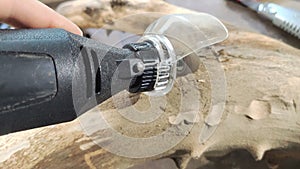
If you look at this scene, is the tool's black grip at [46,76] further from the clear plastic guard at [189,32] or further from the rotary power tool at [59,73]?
the clear plastic guard at [189,32]

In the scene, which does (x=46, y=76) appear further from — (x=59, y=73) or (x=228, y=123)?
(x=228, y=123)

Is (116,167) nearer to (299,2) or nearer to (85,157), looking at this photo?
(85,157)

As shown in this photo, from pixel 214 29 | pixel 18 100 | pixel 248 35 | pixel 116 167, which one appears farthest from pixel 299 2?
pixel 18 100

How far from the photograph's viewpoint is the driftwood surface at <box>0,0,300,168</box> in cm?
65

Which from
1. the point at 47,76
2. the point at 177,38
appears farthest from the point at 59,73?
the point at 177,38

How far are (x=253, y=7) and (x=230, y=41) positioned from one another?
1.37ft

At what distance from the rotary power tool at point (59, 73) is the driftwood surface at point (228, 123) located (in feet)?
0.43

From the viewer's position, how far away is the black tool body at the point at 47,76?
1.34 ft

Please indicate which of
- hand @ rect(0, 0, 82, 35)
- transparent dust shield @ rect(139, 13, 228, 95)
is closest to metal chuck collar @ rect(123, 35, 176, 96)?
transparent dust shield @ rect(139, 13, 228, 95)

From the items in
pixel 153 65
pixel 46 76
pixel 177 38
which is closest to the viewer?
pixel 46 76

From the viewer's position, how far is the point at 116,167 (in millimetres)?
727

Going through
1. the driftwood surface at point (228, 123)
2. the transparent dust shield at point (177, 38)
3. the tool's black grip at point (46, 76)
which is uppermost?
the tool's black grip at point (46, 76)

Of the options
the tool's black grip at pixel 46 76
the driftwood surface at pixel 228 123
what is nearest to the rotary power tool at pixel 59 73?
the tool's black grip at pixel 46 76

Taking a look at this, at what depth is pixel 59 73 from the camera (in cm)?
43
